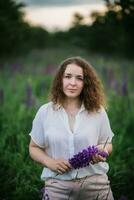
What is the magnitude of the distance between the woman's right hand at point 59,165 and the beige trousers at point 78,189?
140 mm

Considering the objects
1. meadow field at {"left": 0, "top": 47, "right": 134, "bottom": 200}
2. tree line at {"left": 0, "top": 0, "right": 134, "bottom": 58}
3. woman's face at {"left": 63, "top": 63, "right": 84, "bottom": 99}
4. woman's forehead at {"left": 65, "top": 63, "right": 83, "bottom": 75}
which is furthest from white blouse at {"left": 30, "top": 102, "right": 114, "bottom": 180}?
tree line at {"left": 0, "top": 0, "right": 134, "bottom": 58}

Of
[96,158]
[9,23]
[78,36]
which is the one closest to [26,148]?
[96,158]

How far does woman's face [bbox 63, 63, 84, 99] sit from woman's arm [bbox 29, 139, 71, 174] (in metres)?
0.40

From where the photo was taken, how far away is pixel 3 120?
6.08 m

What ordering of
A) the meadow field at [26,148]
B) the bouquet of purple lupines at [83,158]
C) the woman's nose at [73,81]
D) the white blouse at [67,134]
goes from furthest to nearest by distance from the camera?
the meadow field at [26,148]
the woman's nose at [73,81]
the white blouse at [67,134]
the bouquet of purple lupines at [83,158]

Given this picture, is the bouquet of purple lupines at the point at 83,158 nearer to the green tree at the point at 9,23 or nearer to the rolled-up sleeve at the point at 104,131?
the rolled-up sleeve at the point at 104,131

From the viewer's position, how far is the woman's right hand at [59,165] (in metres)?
Result: 3.20

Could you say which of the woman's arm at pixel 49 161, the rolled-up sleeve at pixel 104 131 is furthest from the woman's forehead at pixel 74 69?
the woman's arm at pixel 49 161

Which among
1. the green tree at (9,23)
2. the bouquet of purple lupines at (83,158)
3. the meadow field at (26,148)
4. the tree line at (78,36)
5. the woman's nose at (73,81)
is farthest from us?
→ the tree line at (78,36)

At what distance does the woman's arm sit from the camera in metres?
3.21

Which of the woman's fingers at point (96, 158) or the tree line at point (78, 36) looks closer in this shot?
the woman's fingers at point (96, 158)

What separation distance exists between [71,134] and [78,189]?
357 millimetres

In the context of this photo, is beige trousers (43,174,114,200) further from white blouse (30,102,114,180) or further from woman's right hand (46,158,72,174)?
woman's right hand (46,158,72,174)

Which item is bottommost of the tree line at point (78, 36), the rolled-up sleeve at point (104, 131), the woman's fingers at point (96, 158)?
the woman's fingers at point (96, 158)
